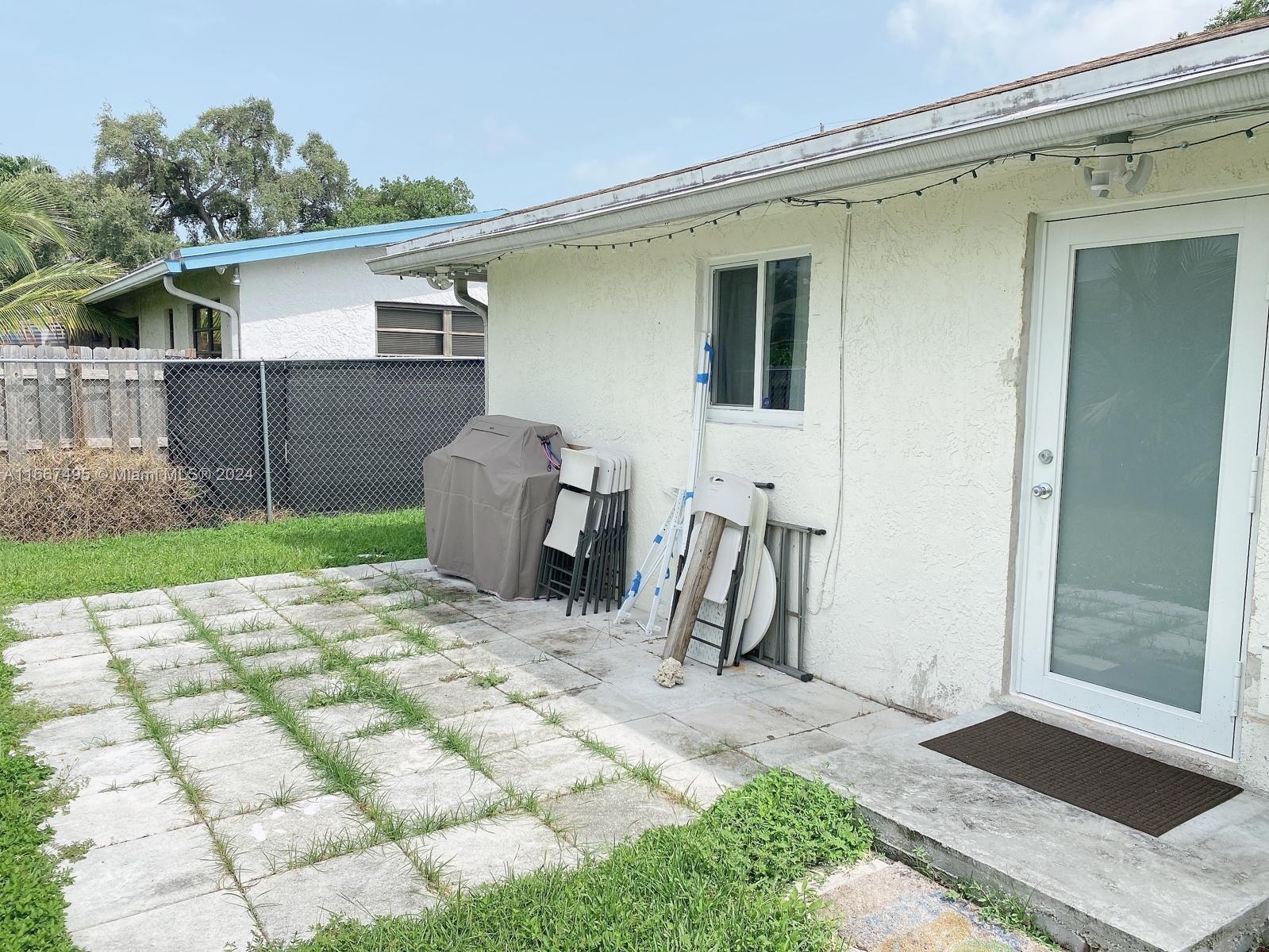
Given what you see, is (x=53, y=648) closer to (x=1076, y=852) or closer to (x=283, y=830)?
(x=283, y=830)

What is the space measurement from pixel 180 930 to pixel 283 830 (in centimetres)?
60

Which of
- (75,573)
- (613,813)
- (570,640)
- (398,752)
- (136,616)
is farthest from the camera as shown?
(75,573)

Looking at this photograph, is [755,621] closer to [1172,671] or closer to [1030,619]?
[1030,619]

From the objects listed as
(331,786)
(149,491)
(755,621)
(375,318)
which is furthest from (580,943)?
(375,318)

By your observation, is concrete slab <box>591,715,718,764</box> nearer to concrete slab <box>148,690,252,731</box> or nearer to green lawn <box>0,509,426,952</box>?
concrete slab <box>148,690,252,731</box>

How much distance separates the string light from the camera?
126 inches

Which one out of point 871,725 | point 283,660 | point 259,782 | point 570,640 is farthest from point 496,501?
point 871,725

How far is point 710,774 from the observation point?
372 cm

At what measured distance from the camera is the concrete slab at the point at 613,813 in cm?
322

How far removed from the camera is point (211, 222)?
106 feet

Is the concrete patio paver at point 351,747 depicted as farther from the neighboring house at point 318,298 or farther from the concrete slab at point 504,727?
the neighboring house at point 318,298

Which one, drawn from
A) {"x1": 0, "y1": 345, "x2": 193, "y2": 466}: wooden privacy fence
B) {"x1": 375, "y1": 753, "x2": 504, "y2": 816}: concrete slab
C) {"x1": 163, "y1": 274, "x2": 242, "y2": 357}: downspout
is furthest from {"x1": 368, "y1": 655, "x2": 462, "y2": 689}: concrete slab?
{"x1": 163, "y1": 274, "x2": 242, "y2": 357}: downspout

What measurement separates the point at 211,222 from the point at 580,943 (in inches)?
1359

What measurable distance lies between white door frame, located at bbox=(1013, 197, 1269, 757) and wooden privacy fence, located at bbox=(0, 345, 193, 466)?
8.20 meters
